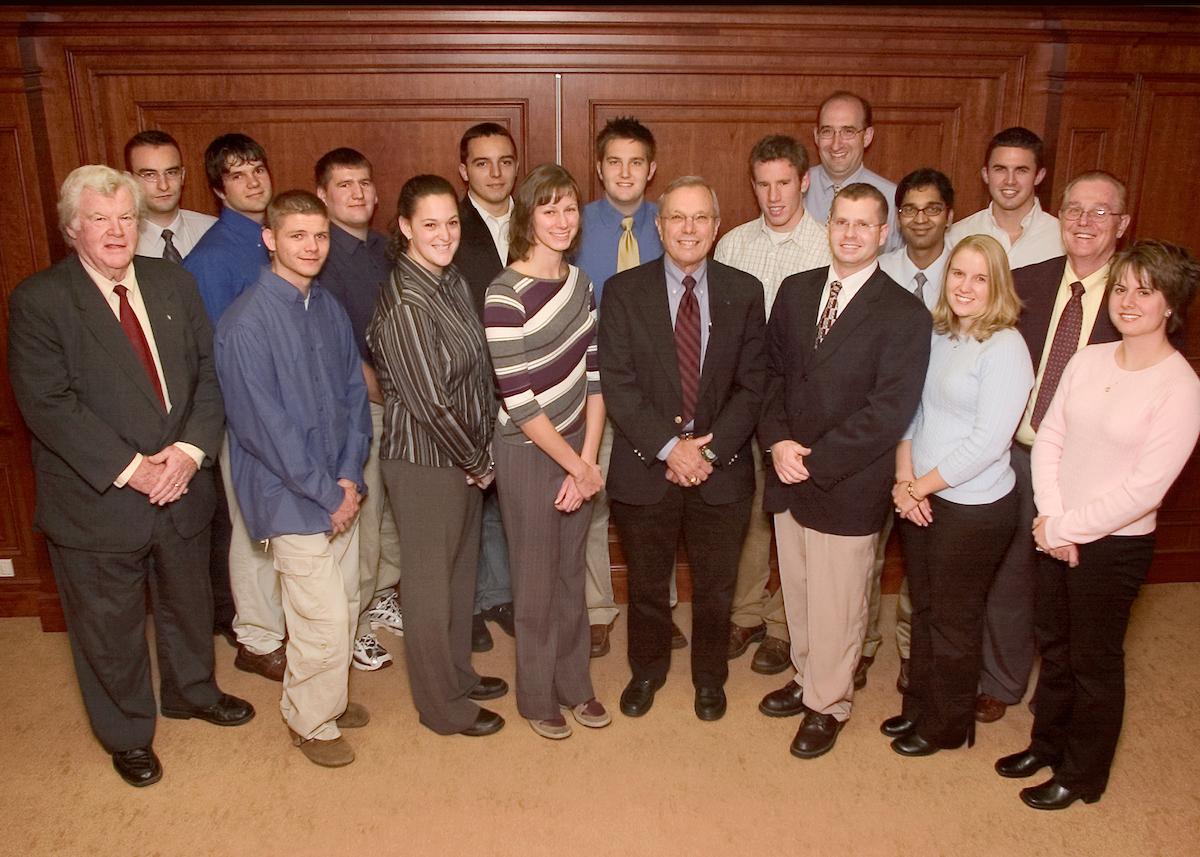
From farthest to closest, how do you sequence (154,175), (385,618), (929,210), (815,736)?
(385,618) < (154,175) < (929,210) < (815,736)

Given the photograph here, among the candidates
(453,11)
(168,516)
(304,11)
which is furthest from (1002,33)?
(168,516)

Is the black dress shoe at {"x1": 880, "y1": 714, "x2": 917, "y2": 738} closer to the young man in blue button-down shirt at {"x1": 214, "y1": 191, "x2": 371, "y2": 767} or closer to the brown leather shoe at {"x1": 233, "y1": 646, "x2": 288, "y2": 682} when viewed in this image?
the young man in blue button-down shirt at {"x1": 214, "y1": 191, "x2": 371, "y2": 767}

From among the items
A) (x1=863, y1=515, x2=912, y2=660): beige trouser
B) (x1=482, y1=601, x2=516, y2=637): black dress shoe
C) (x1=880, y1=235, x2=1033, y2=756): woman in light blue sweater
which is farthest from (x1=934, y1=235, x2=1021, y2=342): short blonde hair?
(x1=482, y1=601, x2=516, y2=637): black dress shoe

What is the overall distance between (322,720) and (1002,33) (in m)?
3.74

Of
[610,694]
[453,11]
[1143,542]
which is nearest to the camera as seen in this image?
[1143,542]

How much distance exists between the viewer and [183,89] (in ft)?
12.5

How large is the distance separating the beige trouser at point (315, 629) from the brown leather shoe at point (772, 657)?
5.05 feet

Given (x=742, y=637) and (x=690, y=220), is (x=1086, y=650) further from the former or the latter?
(x=690, y=220)

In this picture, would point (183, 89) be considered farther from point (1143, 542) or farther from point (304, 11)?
point (1143, 542)

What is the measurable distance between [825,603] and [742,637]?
0.77 metres

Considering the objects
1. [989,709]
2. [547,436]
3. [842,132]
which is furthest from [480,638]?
[842,132]

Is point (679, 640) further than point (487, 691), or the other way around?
point (679, 640)

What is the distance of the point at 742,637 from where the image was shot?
3775 mm

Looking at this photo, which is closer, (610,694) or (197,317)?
(197,317)
